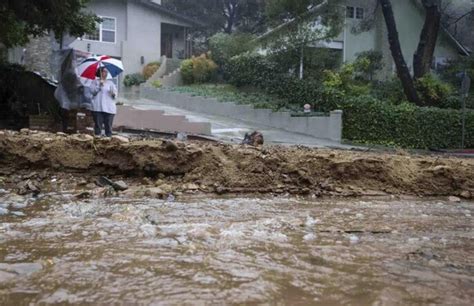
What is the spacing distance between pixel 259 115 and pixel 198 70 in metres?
8.60

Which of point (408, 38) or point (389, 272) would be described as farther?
point (408, 38)

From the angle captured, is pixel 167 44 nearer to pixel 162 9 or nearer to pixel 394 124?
pixel 162 9

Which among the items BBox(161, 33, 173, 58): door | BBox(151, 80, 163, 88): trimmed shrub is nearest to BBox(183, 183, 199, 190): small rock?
BBox(151, 80, 163, 88): trimmed shrub

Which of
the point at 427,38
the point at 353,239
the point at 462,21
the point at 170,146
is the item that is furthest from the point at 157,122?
the point at 462,21

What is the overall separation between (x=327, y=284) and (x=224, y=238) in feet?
4.89

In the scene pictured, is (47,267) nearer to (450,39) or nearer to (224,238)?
(224,238)

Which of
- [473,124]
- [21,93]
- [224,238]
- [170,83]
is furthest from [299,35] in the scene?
[224,238]

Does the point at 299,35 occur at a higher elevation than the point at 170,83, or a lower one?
higher

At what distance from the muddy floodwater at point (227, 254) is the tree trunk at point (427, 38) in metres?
18.5

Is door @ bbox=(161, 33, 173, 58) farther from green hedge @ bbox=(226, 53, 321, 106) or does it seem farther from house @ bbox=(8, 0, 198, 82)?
green hedge @ bbox=(226, 53, 321, 106)

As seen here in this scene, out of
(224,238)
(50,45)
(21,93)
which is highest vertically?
(50,45)

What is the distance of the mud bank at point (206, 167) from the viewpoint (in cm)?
821

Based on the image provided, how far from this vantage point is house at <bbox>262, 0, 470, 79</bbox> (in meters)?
30.2

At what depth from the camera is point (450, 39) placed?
32219mm
